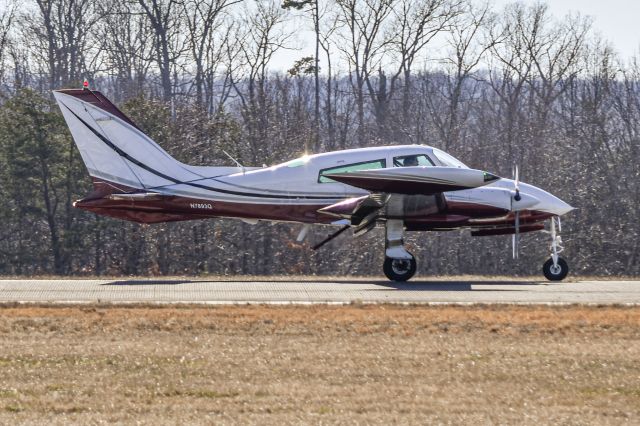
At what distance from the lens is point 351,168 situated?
848 inches

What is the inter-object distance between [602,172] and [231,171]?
22.5m

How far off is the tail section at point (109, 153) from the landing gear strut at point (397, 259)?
4100mm

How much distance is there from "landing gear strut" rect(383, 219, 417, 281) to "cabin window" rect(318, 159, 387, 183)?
3.77 feet

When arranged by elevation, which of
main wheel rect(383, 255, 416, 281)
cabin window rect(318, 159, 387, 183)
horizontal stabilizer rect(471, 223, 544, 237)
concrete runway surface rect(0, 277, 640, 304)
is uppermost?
cabin window rect(318, 159, 387, 183)

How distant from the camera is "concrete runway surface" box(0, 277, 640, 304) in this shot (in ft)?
57.9

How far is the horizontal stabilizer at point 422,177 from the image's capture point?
792 inches

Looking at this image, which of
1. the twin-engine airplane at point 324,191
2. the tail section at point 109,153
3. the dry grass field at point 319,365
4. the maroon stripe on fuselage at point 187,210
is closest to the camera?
the dry grass field at point 319,365

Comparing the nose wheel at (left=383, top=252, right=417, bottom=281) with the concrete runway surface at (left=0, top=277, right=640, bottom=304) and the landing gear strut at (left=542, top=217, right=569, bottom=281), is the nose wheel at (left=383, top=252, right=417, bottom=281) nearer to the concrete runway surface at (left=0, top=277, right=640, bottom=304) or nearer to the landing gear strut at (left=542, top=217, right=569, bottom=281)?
the concrete runway surface at (left=0, top=277, right=640, bottom=304)

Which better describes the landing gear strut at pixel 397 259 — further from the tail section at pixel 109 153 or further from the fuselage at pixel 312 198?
the tail section at pixel 109 153

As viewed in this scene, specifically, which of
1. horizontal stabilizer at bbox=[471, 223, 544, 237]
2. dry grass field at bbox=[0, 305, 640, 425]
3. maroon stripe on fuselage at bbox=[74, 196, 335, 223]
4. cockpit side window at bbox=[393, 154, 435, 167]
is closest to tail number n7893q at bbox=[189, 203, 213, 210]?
maroon stripe on fuselage at bbox=[74, 196, 335, 223]

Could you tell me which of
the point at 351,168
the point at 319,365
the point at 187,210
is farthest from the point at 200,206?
the point at 319,365

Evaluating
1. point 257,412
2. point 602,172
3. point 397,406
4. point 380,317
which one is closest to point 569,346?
point 380,317

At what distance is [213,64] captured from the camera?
197ft

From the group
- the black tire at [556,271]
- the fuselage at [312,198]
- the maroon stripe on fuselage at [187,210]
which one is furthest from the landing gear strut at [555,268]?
the maroon stripe on fuselage at [187,210]
